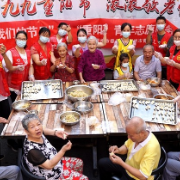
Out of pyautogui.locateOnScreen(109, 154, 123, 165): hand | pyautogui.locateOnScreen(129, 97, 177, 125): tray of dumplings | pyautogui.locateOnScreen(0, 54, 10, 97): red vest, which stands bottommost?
pyautogui.locateOnScreen(109, 154, 123, 165): hand

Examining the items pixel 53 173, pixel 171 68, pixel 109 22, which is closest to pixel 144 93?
pixel 171 68

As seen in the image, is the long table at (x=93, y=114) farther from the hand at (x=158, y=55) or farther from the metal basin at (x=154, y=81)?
the hand at (x=158, y=55)

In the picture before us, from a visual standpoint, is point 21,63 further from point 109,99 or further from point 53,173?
point 53,173

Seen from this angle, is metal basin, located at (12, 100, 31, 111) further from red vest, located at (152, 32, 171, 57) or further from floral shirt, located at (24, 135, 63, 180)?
red vest, located at (152, 32, 171, 57)

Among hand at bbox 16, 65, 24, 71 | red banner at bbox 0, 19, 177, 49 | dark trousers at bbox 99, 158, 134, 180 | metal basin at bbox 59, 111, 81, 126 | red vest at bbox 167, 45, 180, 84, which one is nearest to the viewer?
dark trousers at bbox 99, 158, 134, 180

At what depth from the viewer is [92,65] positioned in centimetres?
526

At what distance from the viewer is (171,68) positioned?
5.08 meters

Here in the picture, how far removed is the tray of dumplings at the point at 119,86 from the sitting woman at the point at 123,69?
436 mm

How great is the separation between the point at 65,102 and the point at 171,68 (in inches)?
92.6

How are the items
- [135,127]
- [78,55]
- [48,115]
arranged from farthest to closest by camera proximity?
[78,55] → [48,115] → [135,127]

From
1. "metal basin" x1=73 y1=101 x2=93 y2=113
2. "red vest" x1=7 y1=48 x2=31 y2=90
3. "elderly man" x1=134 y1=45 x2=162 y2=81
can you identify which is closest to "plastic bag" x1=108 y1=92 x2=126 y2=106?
"metal basin" x1=73 y1=101 x2=93 y2=113

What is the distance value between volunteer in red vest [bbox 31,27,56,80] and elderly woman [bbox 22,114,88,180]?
242 cm

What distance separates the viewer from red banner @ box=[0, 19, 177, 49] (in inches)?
268

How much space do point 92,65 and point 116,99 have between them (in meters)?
1.18
